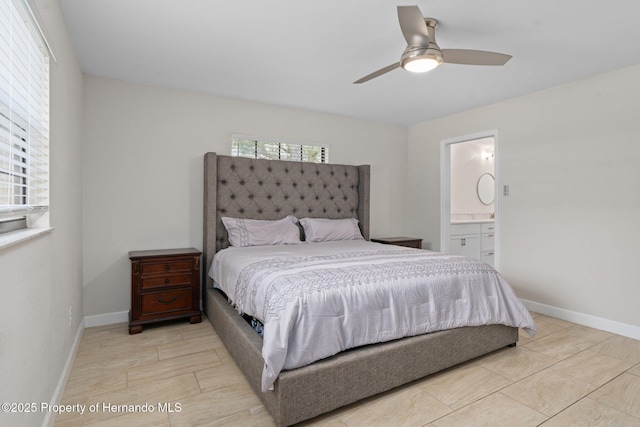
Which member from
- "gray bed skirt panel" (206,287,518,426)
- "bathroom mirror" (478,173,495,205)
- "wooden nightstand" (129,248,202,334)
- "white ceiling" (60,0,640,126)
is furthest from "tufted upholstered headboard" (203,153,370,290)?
"bathroom mirror" (478,173,495,205)

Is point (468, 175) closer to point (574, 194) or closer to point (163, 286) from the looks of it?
point (574, 194)

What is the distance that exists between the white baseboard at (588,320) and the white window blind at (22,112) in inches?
166

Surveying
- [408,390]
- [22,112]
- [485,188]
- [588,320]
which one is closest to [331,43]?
[22,112]

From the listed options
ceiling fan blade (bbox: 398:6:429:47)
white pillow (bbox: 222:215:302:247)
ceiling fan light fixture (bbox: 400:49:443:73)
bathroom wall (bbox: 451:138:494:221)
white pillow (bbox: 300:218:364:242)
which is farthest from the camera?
bathroom wall (bbox: 451:138:494:221)

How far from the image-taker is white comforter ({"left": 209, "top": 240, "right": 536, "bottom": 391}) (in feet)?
Result: 5.52

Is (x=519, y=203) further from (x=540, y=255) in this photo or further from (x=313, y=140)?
(x=313, y=140)

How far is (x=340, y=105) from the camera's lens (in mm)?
3936

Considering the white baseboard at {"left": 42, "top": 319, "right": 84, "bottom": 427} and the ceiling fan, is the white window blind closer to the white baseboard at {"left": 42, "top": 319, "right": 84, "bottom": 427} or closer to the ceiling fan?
the white baseboard at {"left": 42, "top": 319, "right": 84, "bottom": 427}

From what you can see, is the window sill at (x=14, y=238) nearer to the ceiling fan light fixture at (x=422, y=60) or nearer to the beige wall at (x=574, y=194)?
the ceiling fan light fixture at (x=422, y=60)

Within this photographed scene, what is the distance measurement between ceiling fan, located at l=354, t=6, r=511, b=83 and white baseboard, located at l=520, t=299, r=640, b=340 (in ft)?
8.40

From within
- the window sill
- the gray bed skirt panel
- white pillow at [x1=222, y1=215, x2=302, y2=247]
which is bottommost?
the gray bed skirt panel

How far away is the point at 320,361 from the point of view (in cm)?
173

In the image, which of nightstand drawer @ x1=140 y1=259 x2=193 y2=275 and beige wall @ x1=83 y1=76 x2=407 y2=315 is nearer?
nightstand drawer @ x1=140 y1=259 x2=193 y2=275

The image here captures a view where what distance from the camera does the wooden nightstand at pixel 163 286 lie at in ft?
9.43
